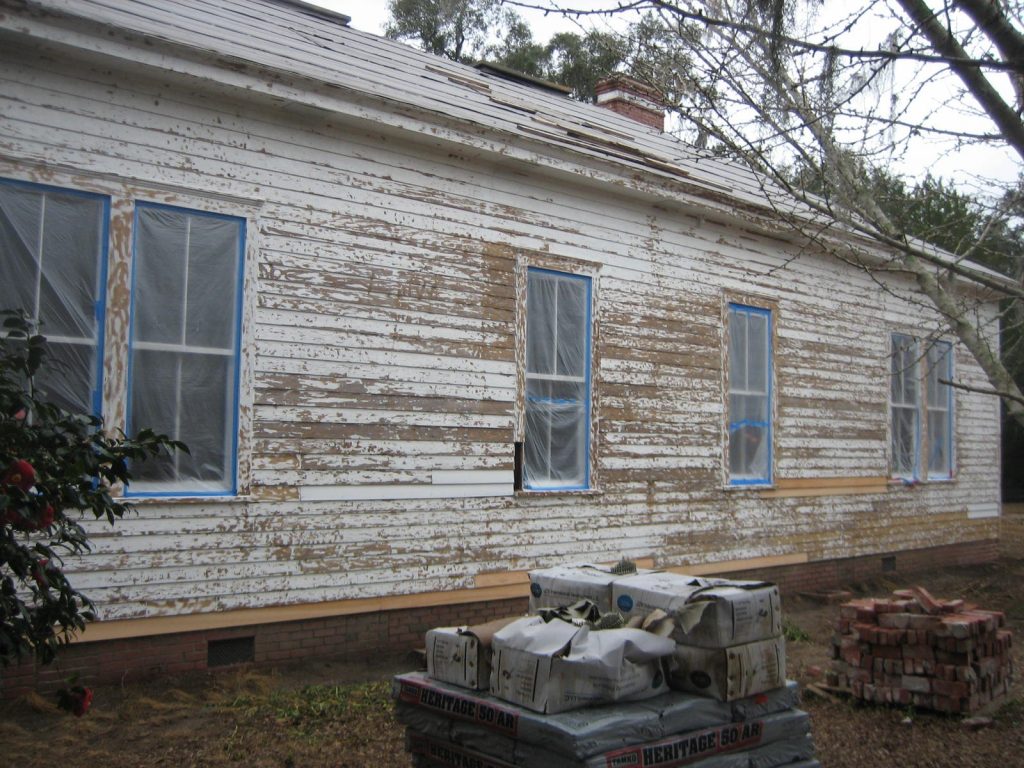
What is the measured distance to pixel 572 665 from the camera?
395cm

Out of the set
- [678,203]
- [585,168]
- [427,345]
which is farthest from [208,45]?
[678,203]

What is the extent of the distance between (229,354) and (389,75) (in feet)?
11.2

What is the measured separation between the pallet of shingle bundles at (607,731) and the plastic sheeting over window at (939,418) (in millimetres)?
10986

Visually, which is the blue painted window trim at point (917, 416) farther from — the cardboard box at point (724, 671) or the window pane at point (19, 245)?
the window pane at point (19, 245)

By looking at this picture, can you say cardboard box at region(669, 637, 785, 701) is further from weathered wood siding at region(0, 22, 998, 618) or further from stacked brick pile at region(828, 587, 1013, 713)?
weathered wood siding at region(0, 22, 998, 618)

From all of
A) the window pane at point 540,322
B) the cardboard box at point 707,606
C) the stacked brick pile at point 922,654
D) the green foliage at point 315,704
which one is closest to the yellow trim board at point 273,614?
the green foliage at point 315,704

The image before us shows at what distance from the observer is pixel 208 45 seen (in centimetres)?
704

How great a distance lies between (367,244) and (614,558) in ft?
13.2

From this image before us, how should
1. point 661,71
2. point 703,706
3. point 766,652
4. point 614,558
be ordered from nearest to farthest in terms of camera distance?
point 703,706, point 766,652, point 661,71, point 614,558

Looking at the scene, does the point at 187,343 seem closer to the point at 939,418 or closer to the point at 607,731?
the point at 607,731

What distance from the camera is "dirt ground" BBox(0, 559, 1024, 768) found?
554 centimetres

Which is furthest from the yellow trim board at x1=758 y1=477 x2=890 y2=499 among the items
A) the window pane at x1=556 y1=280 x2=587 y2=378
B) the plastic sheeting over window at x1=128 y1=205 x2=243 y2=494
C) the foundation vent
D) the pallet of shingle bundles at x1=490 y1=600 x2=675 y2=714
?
the pallet of shingle bundles at x1=490 y1=600 x2=675 y2=714

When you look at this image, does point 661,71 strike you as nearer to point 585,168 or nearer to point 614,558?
point 585,168

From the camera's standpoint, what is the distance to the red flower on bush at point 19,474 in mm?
3324
